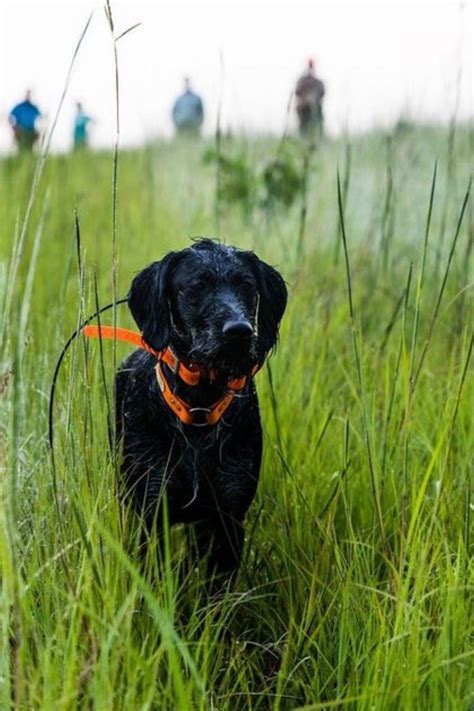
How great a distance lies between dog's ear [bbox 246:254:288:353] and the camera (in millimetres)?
2639

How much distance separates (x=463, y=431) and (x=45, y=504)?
1.43 m

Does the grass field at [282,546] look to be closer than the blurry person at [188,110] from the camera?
Yes

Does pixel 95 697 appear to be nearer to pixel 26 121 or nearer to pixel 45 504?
pixel 45 504

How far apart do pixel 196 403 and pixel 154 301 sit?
0.28 meters

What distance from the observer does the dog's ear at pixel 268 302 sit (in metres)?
2.64

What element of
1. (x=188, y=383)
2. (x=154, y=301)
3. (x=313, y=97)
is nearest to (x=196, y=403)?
(x=188, y=383)

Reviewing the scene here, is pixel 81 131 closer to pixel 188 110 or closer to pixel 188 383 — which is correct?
pixel 188 110

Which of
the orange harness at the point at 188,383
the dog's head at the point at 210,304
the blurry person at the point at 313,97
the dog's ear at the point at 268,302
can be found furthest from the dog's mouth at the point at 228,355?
the blurry person at the point at 313,97

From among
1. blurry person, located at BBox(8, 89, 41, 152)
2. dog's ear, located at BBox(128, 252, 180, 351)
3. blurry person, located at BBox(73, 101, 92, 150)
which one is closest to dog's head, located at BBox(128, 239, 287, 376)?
dog's ear, located at BBox(128, 252, 180, 351)

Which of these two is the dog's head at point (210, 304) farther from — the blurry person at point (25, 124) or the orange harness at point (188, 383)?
the blurry person at point (25, 124)

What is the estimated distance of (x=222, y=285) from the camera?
249 centimetres

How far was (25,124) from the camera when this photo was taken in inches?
498

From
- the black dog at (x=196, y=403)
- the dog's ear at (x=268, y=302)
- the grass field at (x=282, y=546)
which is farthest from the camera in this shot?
the dog's ear at (x=268, y=302)

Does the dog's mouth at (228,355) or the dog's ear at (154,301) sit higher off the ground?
the dog's ear at (154,301)
